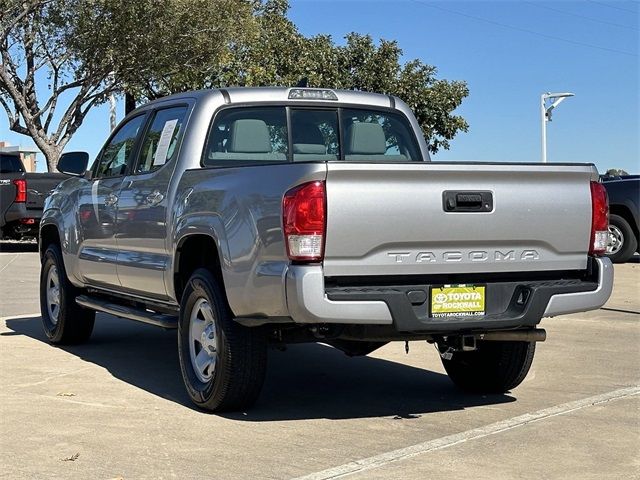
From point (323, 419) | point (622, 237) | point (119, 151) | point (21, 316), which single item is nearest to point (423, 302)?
point (323, 419)

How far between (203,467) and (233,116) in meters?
2.97

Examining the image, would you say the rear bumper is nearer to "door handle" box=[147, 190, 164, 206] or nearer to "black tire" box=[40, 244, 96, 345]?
"door handle" box=[147, 190, 164, 206]

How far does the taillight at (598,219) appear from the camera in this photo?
Answer: 6.40m

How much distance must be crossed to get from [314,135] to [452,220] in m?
2.11

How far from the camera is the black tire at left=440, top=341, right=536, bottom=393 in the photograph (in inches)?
278

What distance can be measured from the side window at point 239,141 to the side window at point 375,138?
2.13ft

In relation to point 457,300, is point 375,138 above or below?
above

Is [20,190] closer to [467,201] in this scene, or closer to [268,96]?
[268,96]

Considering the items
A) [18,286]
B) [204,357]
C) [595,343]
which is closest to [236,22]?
[18,286]

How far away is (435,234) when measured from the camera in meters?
5.91

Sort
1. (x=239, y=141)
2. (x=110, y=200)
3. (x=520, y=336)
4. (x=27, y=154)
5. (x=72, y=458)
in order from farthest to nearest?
(x=27, y=154) < (x=110, y=200) < (x=239, y=141) < (x=520, y=336) < (x=72, y=458)

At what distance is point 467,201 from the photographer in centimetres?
598

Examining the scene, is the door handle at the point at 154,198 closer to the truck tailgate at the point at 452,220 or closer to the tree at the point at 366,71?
the truck tailgate at the point at 452,220

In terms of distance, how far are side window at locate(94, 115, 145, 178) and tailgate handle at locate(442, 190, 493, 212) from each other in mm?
3257
